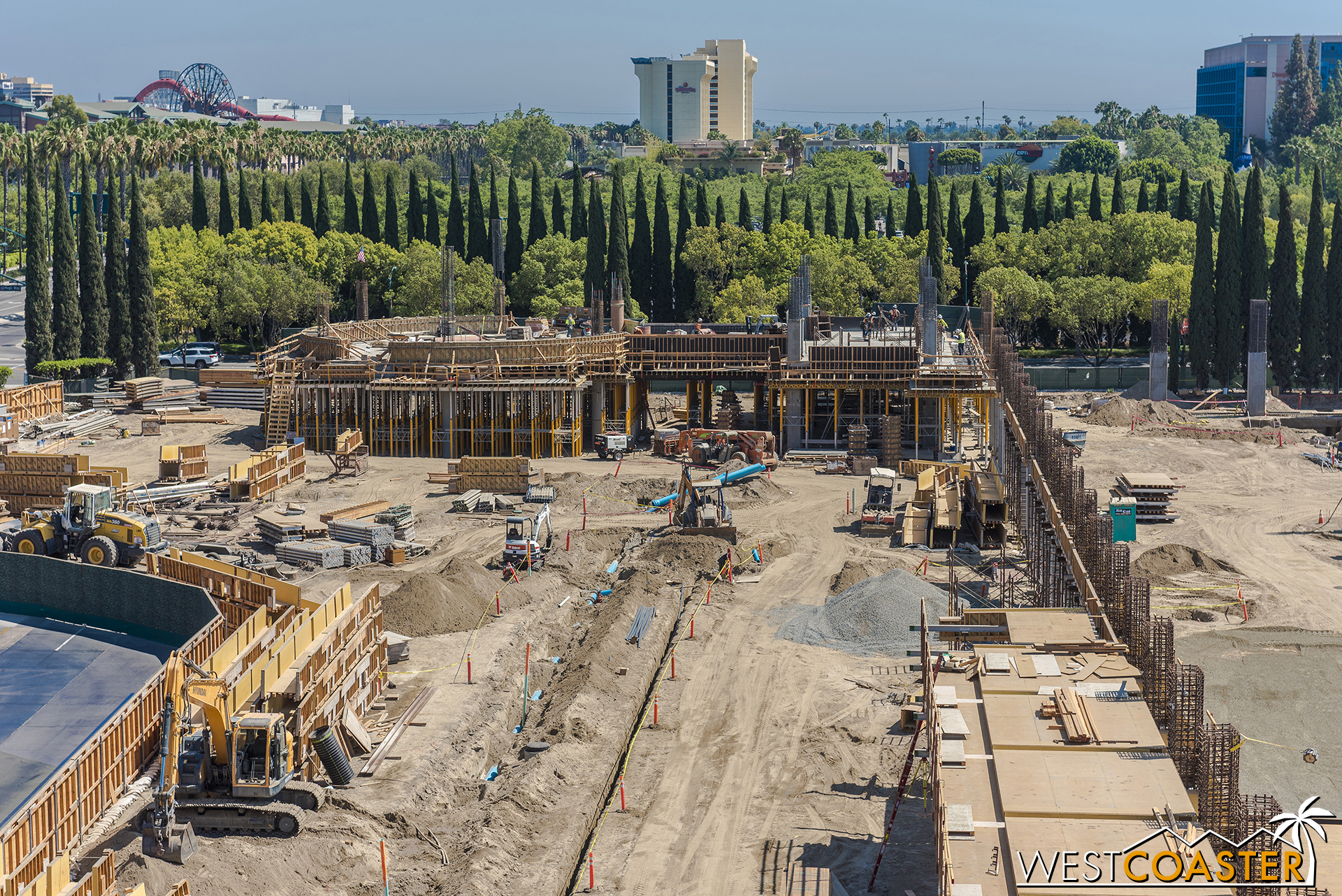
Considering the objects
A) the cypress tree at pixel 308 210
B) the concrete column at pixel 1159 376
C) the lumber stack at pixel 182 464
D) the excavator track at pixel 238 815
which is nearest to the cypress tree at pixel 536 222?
the cypress tree at pixel 308 210

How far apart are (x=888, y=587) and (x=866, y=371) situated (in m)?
23.0

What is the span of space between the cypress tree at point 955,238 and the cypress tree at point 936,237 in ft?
1.77

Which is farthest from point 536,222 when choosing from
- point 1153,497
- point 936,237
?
point 1153,497

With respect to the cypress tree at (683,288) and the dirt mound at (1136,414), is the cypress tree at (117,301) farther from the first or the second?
the dirt mound at (1136,414)

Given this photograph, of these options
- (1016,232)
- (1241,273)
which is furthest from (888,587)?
(1016,232)

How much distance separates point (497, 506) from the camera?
4756cm

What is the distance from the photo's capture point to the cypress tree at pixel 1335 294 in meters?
68.8

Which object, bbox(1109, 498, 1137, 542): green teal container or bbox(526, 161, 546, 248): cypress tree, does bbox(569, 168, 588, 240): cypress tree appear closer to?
bbox(526, 161, 546, 248): cypress tree

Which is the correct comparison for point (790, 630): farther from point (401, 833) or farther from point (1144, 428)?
point (1144, 428)

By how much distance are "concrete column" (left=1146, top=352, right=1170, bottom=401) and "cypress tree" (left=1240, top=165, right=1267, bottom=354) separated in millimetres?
4359

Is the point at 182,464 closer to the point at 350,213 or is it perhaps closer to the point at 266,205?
the point at 266,205

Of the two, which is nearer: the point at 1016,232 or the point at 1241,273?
the point at 1241,273

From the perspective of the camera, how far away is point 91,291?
70875 millimetres

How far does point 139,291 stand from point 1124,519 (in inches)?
2044
